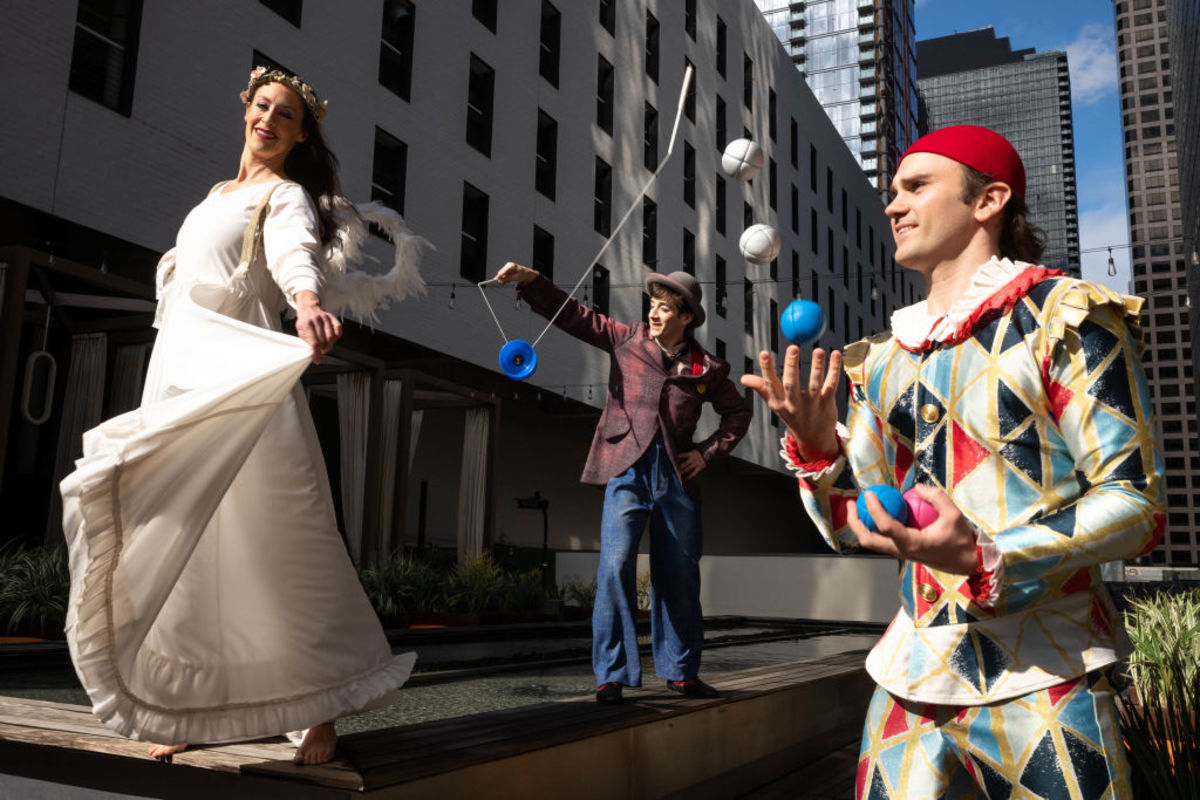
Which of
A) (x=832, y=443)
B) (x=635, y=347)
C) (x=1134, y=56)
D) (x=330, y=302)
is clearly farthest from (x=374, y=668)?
(x=1134, y=56)

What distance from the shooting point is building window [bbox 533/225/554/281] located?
20.8m

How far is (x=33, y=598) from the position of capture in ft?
26.2

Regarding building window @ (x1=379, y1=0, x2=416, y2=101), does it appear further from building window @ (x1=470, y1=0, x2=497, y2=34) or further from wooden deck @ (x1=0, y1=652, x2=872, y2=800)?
wooden deck @ (x1=0, y1=652, x2=872, y2=800)

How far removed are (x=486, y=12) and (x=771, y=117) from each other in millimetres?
17368

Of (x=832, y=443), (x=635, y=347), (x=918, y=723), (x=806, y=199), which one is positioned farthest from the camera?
(x=806, y=199)

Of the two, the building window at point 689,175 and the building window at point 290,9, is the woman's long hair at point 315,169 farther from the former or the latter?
the building window at point 689,175

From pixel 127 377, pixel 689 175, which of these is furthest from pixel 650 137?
pixel 127 377

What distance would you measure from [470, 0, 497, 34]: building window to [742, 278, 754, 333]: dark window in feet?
44.7

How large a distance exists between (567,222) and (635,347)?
17160 millimetres

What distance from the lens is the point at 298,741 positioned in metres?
2.87

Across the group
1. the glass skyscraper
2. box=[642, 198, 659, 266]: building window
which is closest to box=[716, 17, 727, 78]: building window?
box=[642, 198, 659, 266]: building window

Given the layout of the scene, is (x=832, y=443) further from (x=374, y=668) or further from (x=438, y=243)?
(x=438, y=243)

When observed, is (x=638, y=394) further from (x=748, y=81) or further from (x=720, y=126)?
(x=748, y=81)

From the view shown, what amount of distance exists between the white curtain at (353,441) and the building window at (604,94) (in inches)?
456
